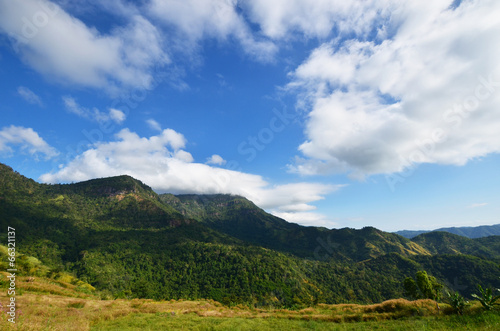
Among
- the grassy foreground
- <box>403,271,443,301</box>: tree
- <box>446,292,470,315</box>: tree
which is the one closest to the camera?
the grassy foreground

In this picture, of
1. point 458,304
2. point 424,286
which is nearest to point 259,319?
point 458,304

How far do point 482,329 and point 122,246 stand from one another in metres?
231

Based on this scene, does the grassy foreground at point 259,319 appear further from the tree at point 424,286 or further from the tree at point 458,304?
the tree at point 424,286

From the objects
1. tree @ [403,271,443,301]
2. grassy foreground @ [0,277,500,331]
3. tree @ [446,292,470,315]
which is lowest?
tree @ [403,271,443,301]

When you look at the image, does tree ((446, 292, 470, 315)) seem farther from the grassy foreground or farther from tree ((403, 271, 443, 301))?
tree ((403, 271, 443, 301))

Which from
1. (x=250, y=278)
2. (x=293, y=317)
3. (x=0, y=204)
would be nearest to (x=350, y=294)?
(x=250, y=278)

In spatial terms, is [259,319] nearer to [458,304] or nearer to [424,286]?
[458,304]

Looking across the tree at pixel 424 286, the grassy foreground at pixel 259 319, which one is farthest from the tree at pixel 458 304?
the tree at pixel 424 286

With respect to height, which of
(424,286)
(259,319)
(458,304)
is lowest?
(424,286)

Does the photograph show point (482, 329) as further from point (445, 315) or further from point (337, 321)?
point (337, 321)

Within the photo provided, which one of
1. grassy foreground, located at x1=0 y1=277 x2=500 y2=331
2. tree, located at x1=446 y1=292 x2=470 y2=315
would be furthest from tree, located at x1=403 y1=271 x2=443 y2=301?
tree, located at x1=446 y1=292 x2=470 y2=315

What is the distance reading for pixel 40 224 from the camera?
569 ft

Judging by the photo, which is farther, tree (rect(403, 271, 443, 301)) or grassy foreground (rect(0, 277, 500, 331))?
tree (rect(403, 271, 443, 301))

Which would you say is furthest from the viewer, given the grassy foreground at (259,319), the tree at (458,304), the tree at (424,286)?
the tree at (424,286)
